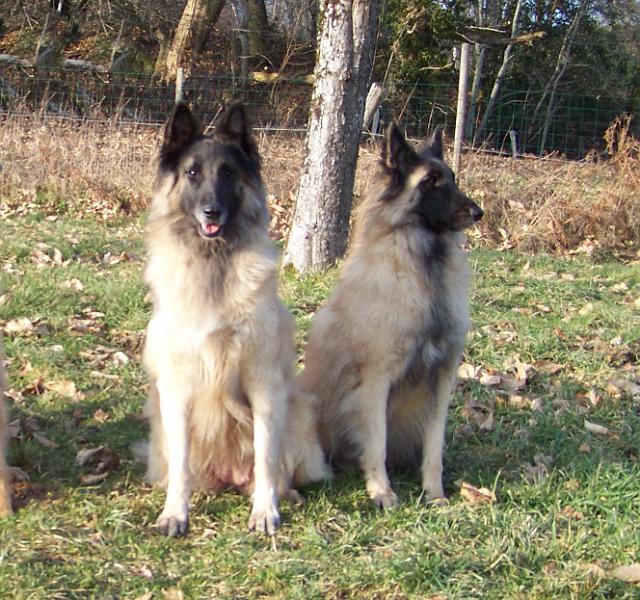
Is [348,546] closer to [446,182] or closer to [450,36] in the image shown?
[446,182]

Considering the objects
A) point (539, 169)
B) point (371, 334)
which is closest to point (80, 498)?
point (371, 334)

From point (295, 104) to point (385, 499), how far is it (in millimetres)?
14537

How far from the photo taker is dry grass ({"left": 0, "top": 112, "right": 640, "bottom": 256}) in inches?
380

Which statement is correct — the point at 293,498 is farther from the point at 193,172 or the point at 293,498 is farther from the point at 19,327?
the point at 19,327

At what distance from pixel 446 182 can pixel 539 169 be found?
23.2 ft

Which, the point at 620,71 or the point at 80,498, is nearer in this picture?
the point at 80,498

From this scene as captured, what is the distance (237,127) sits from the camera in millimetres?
3580

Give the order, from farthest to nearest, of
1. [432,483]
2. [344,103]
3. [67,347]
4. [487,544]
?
[344,103]
[67,347]
[432,483]
[487,544]

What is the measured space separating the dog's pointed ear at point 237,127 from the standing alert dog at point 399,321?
736 mm

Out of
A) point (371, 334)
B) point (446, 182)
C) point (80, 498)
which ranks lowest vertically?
point (80, 498)

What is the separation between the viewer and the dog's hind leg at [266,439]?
351cm

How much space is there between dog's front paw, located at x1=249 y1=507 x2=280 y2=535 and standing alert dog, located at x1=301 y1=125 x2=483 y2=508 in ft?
1.81

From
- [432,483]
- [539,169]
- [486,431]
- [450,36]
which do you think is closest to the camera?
[432,483]

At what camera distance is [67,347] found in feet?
17.9
